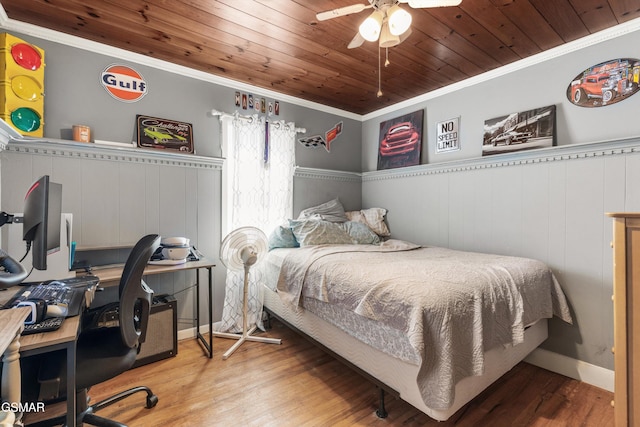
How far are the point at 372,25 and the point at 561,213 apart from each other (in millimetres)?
1984

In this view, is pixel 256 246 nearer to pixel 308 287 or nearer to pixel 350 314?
pixel 308 287

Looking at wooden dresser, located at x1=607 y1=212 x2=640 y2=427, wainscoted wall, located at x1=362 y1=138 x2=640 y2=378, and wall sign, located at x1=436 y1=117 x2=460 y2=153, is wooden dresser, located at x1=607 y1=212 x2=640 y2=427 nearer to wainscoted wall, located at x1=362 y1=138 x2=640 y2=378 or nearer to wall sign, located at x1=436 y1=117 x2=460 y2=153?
wainscoted wall, located at x1=362 y1=138 x2=640 y2=378

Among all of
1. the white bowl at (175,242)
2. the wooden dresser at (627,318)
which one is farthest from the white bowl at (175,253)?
the wooden dresser at (627,318)

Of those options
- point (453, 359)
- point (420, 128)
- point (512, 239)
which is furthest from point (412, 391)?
point (420, 128)

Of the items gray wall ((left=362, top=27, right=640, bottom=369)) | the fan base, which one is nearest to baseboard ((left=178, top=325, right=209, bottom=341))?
the fan base

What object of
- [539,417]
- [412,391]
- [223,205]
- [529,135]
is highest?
[529,135]

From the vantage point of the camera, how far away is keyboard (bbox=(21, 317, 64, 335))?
1054 mm

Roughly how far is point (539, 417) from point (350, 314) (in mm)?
1233

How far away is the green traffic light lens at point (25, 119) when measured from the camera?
195 cm

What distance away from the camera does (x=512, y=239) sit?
8.16ft

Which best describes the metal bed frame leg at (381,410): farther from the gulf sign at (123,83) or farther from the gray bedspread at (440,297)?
the gulf sign at (123,83)

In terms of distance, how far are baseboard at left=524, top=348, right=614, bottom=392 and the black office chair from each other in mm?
2840

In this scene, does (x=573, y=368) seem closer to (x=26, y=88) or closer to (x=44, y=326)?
(x=44, y=326)

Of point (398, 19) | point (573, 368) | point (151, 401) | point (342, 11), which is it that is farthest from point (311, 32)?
point (573, 368)
